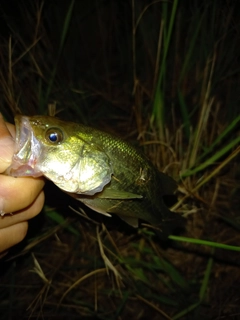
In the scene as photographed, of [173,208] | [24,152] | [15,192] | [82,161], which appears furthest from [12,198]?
[173,208]

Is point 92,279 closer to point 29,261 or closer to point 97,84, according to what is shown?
point 29,261

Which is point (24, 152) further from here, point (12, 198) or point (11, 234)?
point (11, 234)

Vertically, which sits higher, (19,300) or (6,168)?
(6,168)

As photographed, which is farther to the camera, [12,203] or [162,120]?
[162,120]

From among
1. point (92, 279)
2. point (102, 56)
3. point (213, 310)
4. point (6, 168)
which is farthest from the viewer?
point (102, 56)

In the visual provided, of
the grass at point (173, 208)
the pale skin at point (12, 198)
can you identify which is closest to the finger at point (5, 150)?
the pale skin at point (12, 198)

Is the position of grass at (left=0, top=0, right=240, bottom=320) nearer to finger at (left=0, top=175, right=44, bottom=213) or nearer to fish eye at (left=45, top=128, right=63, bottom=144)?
finger at (left=0, top=175, right=44, bottom=213)

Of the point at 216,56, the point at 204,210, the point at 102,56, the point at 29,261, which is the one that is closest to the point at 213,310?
the point at 204,210

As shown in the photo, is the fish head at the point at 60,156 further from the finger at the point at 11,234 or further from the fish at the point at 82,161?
the finger at the point at 11,234
